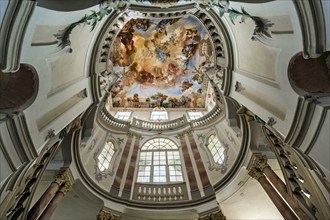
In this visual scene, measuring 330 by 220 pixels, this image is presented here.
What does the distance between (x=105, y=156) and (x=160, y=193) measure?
147 inches

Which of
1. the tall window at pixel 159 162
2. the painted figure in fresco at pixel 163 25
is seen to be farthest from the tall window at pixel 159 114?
the painted figure in fresco at pixel 163 25

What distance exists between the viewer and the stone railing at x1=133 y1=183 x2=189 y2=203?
12.6 metres

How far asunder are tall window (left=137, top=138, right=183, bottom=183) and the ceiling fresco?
657cm

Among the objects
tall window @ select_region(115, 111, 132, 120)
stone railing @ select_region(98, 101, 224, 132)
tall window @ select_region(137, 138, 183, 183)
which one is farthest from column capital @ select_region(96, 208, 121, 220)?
tall window @ select_region(115, 111, 132, 120)

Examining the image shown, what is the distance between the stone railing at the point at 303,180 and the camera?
22.3 ft

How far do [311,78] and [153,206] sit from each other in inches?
357

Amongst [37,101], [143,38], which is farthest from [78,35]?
[143,38]

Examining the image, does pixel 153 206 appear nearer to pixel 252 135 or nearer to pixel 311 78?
pixel 252 135

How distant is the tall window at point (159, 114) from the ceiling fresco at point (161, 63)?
1.94 feet

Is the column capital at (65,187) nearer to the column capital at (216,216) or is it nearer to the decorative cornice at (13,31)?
the column capital at (216,216)

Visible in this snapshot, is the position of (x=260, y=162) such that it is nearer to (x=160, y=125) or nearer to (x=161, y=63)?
(x=160, y=125)

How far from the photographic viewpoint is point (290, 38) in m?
5.85

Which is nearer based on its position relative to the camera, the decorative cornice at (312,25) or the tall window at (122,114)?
the decorative cornice at (312,25)

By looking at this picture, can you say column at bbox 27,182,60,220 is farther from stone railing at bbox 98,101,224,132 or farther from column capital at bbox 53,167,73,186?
stone railing at bbox 98,101,224,132
